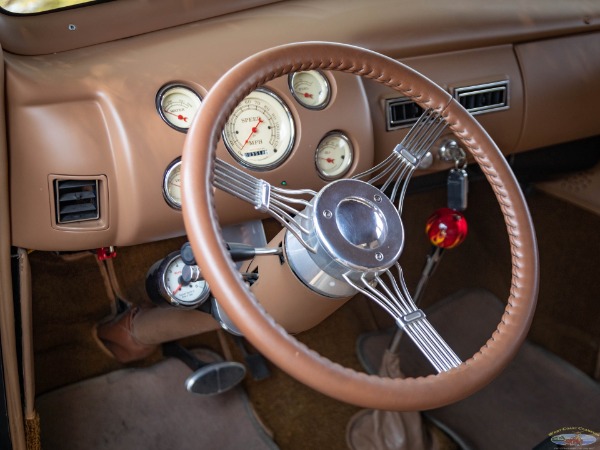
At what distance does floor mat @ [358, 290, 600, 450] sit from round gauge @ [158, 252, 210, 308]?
30.4 inches

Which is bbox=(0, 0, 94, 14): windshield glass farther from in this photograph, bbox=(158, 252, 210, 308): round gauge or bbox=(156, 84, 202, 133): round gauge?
bbox=(158, 252, 210, 308): round gauge

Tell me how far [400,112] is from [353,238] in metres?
0.77

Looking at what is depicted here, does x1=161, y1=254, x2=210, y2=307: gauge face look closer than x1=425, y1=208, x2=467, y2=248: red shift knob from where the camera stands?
Yes

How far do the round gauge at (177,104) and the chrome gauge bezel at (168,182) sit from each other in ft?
0.24

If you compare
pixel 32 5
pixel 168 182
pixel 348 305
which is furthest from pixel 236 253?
pixel 348 305

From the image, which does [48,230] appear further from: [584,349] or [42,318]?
[584,349]

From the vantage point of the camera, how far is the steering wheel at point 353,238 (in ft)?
2.72

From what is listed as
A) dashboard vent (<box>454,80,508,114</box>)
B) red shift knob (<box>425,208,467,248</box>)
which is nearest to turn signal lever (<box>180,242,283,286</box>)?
red shift knob (<box>425,208,467,248</box>)

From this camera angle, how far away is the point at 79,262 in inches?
78.1

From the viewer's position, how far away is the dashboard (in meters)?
1.35

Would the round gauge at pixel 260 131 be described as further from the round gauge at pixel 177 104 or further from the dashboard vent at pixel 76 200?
the dashboard vent at pixel 76 200

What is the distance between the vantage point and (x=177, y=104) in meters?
1.40

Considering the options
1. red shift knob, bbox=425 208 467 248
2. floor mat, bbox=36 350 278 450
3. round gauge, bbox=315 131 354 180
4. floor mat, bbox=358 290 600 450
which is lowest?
floor mat, bbox=36 350 278 450

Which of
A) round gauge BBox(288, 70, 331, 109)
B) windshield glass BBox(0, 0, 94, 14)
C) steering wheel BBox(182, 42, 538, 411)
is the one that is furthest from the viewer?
round gauge BBox(288, 70, 331, 109)
